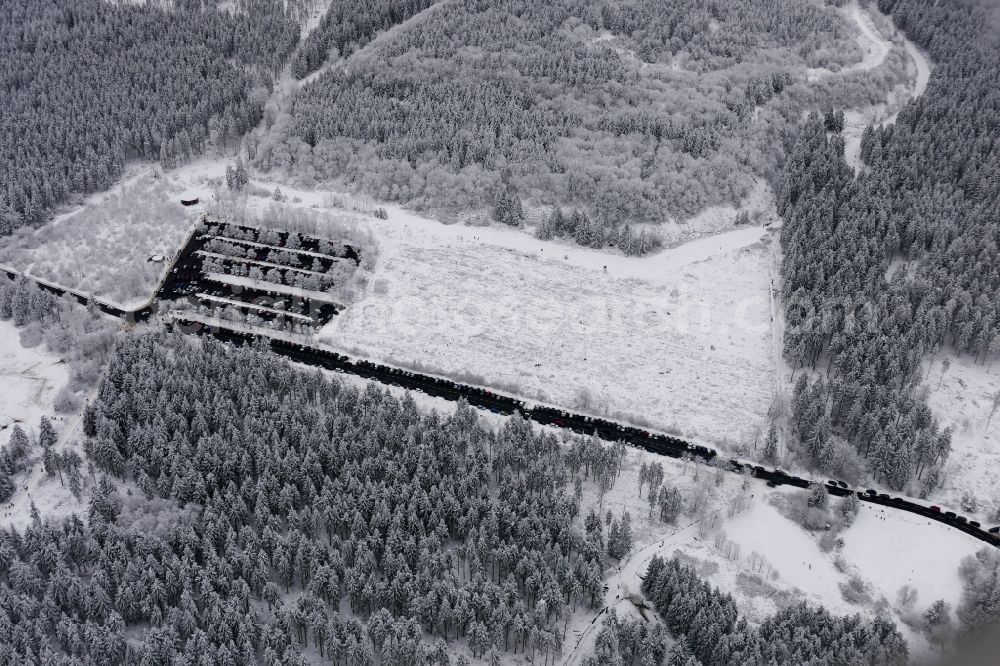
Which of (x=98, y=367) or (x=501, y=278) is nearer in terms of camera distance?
(x=98, y=367)

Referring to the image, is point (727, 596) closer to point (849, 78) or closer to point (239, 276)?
point (239, 276)

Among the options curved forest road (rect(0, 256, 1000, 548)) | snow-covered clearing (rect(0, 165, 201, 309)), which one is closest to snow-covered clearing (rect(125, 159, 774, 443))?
curved forest road (rect(0, 256, 1000, 548))

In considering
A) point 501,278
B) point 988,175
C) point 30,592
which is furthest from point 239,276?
point 988,175

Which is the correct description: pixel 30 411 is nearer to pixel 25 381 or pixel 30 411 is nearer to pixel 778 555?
pixel 25 381

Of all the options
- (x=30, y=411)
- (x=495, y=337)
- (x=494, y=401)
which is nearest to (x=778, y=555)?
(x=494, y=401)

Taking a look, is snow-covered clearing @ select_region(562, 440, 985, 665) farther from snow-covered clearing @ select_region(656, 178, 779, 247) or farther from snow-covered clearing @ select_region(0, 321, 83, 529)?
snow-covered clearing @ select_region(656, 178, 779, 247)

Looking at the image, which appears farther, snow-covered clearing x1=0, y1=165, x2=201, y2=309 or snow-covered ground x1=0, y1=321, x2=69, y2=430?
snow-covered clearing x1=0, y1=165, x2=201, y2=309
